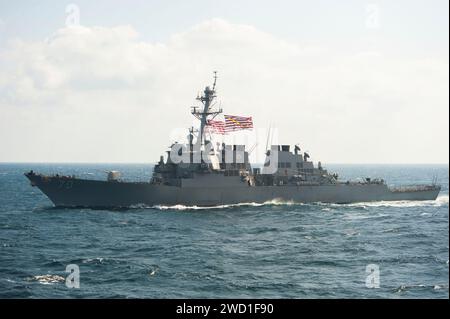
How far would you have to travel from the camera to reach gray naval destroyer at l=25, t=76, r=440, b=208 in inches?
1657

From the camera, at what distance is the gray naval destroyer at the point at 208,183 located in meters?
42.1

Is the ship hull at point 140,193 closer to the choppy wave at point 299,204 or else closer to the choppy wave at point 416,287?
the choppy wave at point 299,204

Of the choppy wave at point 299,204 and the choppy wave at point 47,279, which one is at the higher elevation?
the choppy wave at point 299,204

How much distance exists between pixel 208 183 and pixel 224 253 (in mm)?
18101

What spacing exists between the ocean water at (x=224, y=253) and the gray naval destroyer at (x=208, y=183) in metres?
1.30

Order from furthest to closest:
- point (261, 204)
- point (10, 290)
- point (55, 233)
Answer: point (261, 204) → point (55, 233) → point (10, 290)

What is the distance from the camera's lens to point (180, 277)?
20.1m

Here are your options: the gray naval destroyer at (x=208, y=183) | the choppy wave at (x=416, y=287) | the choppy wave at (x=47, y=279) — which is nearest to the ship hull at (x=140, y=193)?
the gray naval destroyer at (x=208, y=183)

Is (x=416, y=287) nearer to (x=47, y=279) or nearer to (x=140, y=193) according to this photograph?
(x=47, y=279)

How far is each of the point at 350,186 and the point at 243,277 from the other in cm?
3237

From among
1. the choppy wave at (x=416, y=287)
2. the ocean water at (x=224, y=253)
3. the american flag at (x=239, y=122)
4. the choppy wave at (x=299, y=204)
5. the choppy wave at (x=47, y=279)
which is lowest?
the choppy wave at (x=47, y=279)

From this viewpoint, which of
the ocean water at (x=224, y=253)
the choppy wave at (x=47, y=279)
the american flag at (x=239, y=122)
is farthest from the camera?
the american flag at (x=239, y=122)
